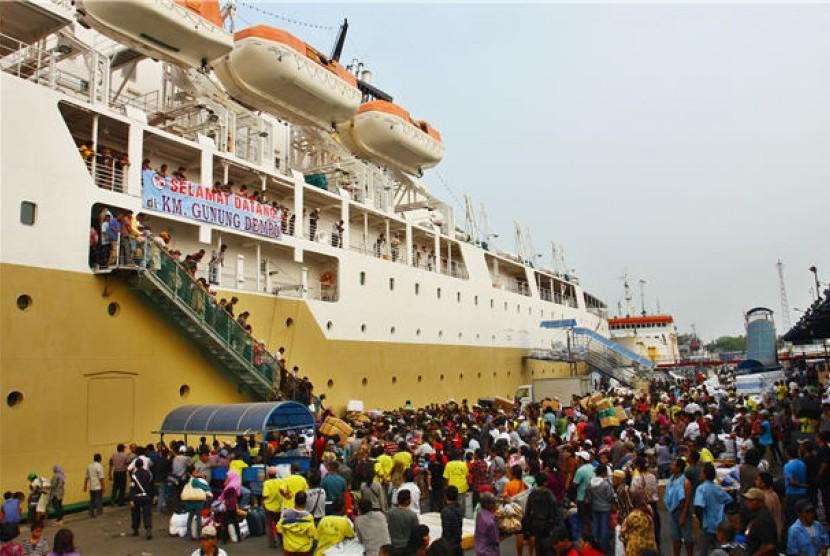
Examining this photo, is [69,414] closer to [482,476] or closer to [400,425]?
[400,425]

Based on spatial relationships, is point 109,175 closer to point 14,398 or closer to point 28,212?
point 28,212

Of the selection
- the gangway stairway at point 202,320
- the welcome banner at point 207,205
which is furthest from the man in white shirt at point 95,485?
the welcome banner at point 207,205

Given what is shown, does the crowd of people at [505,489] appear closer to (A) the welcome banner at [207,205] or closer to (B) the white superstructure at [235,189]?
(B) the white superstructure at [235,189]

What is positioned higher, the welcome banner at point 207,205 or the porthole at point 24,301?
the welcome banner at point 207,205

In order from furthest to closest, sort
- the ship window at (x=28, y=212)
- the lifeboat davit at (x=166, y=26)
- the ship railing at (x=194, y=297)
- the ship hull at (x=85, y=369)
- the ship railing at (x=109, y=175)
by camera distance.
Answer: the lifeboat davit at (x=166, y=26), the ship railing at (x=109, y=175), the ship railing at (x=194, y=297), the ship window at (x=28, y=212), the ship hull at (x=85, y=369)

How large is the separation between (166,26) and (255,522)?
1311 centimetres

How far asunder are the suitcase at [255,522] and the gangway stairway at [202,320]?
5.25 meters

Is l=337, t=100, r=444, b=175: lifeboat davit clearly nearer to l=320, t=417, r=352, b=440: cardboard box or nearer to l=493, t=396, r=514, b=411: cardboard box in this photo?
l=493, t=396, r=514, b=411: cardboard box

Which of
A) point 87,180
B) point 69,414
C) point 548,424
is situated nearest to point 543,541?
point 548,424

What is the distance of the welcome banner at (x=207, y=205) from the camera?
611 inches

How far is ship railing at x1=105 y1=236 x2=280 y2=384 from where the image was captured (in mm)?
13586

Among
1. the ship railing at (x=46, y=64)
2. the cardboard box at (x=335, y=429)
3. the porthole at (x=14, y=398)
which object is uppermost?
the ship railing at (x=46, y=64)

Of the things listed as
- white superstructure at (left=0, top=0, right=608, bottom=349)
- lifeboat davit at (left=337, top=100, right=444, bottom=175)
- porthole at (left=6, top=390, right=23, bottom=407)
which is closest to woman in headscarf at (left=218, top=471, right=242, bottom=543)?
porthole at (left=6, top=390, right=23, bottom=407)

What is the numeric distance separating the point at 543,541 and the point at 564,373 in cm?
3633
